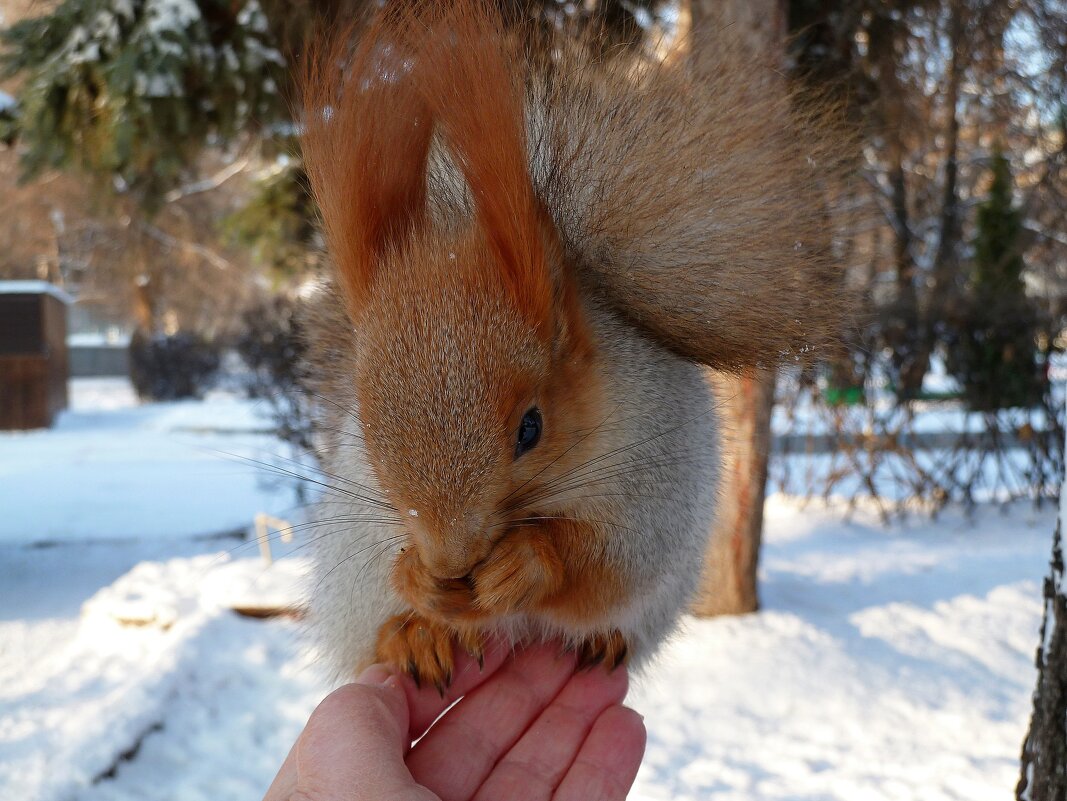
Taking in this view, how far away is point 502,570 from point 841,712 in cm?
189

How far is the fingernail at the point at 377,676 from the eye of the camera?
4.06ft

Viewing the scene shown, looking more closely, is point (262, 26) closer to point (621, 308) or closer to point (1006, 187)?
point (621, 308)

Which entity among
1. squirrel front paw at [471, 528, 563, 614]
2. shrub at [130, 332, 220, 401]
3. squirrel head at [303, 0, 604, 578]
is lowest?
shrub at [130, 332, 220, 401]

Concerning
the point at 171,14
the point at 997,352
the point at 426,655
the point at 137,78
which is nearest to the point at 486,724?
the point at 426,655

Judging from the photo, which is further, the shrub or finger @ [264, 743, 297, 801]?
the shrub

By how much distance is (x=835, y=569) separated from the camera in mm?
4109

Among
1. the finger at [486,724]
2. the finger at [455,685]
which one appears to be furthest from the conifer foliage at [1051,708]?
the finger at [455,685]

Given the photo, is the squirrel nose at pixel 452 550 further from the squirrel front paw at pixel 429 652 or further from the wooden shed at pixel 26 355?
the wooden shed at pixel 26 355

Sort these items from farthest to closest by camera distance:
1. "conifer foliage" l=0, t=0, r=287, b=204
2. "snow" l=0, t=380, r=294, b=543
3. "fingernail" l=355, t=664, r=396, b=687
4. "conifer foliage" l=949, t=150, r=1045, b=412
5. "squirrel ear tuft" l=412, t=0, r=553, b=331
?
"conifer foliage" l=949, t=150, r=1045, b=412 → "snow" l=0, t=380, r=294, b=543 → "conifer foliage" l=0, t=0, r=287, b=204 → "fingernail" l=355, t=664, r=396, b=687 → "squirrel ear tuft" l=412, t=0, r=553, b=331

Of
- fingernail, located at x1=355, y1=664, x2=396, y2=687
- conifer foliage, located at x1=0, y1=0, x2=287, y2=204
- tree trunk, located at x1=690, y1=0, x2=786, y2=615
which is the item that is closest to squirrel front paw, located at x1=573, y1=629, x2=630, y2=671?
fingernail, located at x1=355, y1=664, x2=396, y2=687

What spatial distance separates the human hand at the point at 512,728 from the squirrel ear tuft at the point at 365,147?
1.90 feet

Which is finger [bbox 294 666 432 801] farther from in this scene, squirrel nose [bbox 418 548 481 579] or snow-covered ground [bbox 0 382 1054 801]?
snow-covered ground [bbox 0 382 1054 801]

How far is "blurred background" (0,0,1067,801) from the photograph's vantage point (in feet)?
7.01

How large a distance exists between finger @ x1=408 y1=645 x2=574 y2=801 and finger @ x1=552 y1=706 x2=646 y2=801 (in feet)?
0.32
